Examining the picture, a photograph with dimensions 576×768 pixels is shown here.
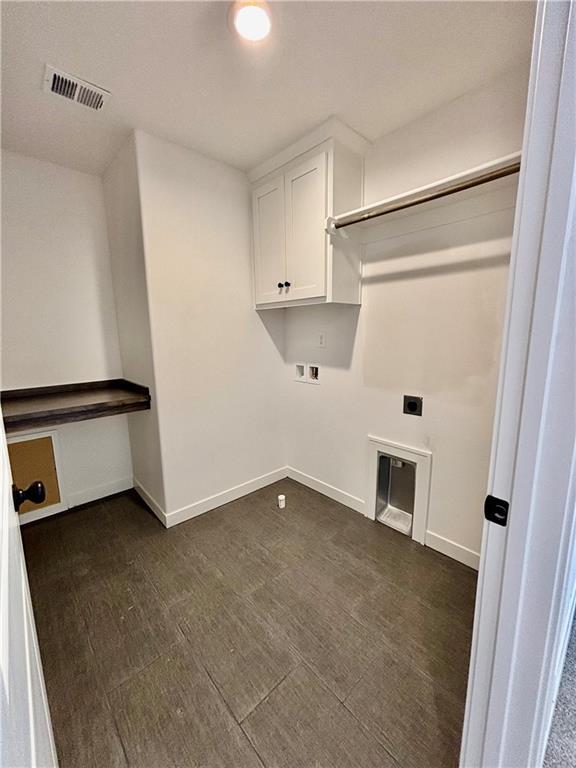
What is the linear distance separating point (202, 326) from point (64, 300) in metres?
1.10

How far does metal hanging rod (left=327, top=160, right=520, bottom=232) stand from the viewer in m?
1.33

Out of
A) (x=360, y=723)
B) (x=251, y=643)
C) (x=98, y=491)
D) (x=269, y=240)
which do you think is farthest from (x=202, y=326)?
(x=360, y=723)

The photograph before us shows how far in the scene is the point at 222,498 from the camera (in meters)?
2.53

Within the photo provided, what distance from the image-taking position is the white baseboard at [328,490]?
2404 mm

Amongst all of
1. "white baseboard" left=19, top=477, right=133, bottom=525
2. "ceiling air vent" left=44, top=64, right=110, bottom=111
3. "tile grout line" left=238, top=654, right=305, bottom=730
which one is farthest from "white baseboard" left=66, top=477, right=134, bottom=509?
"ceiling air vent" left=44, top=64, right=110, bottom=111

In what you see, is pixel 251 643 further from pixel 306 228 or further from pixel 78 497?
pixel 306 228

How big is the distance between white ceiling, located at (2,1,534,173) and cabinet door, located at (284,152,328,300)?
0.74 feet

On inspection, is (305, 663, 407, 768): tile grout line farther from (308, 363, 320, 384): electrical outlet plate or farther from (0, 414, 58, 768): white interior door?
(308, 363, 320, 384): electrical outlet plate

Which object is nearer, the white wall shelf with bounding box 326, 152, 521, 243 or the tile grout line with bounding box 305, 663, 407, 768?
the tile grout line with bounding box 305, 663, 407, 768

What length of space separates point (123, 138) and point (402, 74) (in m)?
1.63

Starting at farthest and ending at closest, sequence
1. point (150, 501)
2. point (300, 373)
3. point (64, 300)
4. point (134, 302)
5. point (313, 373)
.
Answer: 1. point (300, 373)
2. point (313, 373)
3. point (150, 501)
4. point (64, 300)
5. point (134, 302)

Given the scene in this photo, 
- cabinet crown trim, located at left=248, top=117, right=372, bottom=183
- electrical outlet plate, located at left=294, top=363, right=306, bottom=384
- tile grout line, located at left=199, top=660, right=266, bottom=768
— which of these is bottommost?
tile grout line, located at left=199, top=660, right=266, bottom=768

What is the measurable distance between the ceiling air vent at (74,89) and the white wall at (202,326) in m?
0.27

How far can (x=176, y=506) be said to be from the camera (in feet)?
7.49
